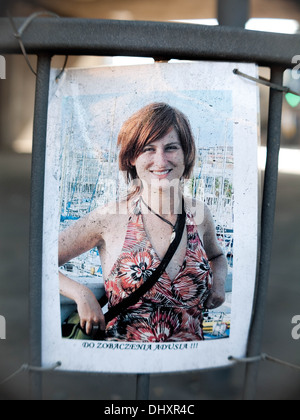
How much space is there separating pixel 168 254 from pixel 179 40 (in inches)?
23.1

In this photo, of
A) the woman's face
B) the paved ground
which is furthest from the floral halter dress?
the paved ground

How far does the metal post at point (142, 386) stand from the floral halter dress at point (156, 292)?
→ 0.13 meters

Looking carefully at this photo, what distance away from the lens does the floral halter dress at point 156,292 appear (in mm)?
1360

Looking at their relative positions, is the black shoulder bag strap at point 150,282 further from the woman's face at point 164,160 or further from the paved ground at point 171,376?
the paved ground at point 171,376

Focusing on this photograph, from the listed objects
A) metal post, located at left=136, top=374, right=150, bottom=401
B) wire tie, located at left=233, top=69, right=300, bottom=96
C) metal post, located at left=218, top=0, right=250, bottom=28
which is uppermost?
metal post, located at left=218, top=0, right=250, bottom=28

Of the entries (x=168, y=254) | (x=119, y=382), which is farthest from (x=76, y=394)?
(x=168, y=254)

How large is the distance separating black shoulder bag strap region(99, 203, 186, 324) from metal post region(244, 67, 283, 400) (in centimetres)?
25

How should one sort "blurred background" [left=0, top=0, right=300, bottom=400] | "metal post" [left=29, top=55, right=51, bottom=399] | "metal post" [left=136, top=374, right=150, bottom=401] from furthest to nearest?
"blurred background" [left=0, top=0, right=300, bottom=400]
"metal post" [left=136, top=374, right=150, bottom=401]
"metal post" [left=29, top=55, right=51, bottom=399]

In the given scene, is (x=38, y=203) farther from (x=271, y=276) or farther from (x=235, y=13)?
(x=271, y=276)

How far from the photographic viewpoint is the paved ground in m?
2.62

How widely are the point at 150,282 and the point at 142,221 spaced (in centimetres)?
18

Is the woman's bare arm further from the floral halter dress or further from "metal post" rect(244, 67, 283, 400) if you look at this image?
"metal post" rect(244, 67, 283, 400)

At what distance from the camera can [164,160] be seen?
1349mm

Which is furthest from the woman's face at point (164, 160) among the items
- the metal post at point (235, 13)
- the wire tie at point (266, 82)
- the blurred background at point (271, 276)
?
the metal post at point (235, 13)
